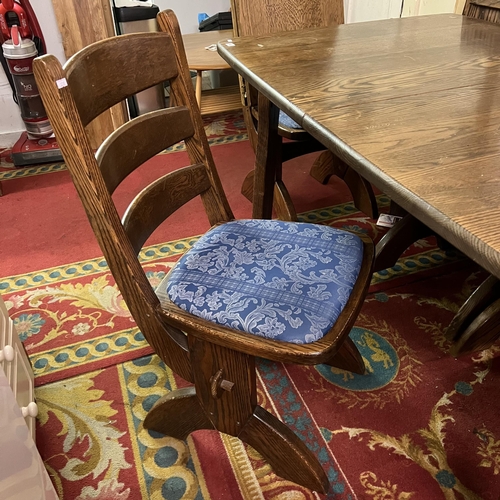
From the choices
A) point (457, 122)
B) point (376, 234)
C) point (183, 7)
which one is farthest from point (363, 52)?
point (183, 7)

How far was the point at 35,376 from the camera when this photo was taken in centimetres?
146

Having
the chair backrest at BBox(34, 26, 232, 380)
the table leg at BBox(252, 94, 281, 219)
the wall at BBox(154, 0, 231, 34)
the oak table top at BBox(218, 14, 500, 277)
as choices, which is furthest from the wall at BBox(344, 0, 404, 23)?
the chair backrest at BBox(34, 26, 232, 380)

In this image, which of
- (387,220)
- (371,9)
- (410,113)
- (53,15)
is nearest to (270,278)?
(410,113)

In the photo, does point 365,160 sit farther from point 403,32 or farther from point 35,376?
point 35,376

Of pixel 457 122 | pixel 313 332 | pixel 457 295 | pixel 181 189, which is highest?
pixel 457 122

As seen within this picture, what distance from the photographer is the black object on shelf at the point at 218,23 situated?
11.1 ft

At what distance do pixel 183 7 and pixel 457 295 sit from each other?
3.23m

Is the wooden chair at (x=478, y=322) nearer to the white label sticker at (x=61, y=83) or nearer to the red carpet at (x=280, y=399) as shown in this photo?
the red carpet at (x=280, y=399)

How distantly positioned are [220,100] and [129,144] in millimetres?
2191

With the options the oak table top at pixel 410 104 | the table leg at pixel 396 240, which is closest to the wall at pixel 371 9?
the oak table top at pixel 410 104

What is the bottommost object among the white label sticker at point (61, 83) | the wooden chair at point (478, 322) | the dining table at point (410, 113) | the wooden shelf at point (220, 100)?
the wooden chair at point (478, 322)

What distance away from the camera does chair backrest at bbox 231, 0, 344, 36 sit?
189cm

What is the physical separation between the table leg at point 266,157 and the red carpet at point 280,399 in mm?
407

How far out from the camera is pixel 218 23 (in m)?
3.44
